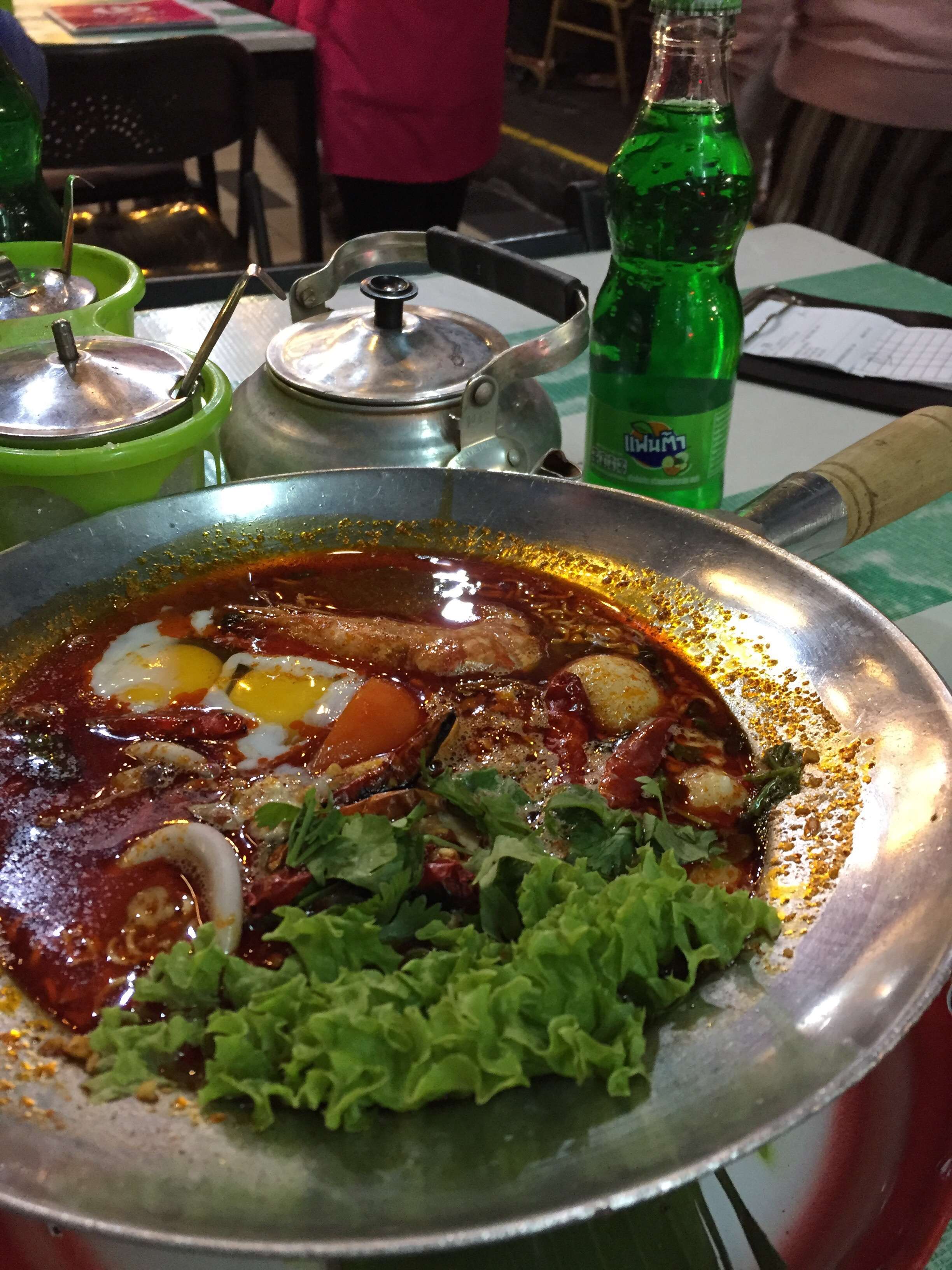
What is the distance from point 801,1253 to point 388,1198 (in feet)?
1.27

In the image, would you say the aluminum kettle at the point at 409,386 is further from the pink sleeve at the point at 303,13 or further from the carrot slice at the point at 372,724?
the pink sleeve at the point at 303,13

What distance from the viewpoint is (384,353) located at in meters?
1.68

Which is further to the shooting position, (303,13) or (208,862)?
(303,13)

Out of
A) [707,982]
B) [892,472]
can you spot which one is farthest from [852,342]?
[707,982]

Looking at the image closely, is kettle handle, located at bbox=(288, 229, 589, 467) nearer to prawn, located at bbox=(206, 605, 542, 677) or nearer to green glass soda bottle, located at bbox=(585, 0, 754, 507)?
green glass soda bottle, located at bbox=(585, 0, 754, 507)

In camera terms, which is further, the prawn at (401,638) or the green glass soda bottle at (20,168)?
the green glass soda bottle at (20,168)

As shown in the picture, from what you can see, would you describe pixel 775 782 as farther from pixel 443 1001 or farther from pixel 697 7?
pixel 697 7

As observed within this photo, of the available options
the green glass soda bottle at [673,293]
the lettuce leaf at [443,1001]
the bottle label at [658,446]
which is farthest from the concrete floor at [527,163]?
the lettuce leaf at [443,1001]

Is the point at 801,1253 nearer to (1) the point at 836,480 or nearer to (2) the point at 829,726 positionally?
(2) the point at 829,726

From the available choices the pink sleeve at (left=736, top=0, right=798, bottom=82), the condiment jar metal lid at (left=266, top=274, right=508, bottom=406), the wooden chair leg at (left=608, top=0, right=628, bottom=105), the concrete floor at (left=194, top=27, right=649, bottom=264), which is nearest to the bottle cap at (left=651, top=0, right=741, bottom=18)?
the condiment jar metal lid at (left=266, top=274, right=508, bottom=406)

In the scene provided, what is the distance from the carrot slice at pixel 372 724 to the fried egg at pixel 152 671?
0.66 ft

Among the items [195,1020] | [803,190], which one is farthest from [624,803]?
[803,190]

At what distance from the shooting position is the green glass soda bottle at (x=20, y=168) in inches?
84.8

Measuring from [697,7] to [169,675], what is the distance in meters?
1.25
